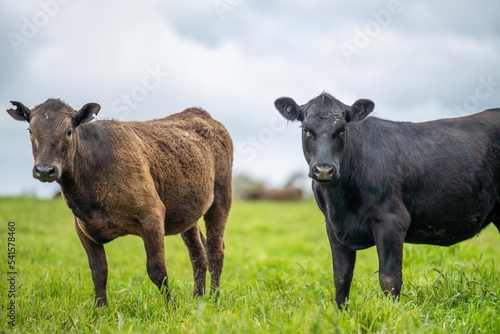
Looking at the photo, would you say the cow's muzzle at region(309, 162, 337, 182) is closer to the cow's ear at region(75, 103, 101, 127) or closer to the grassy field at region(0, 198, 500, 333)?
the grassy field at region(0, 198, 500, 333)

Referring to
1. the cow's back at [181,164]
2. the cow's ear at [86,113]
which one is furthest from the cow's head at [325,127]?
the cow's ear at [86,113]

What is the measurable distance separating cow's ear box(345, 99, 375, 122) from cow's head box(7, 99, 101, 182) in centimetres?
295

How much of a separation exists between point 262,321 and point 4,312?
3.35 metres

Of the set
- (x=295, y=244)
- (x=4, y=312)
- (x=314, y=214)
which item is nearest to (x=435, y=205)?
(x=4, y=312)

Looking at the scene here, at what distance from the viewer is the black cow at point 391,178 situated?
606cm

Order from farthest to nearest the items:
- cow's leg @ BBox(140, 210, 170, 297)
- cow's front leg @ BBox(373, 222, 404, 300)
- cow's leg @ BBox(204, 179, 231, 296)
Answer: cow's leg @ BBox(204, 179, 231, 296)
cow's leg @ BBox(140, 210, 170, 297)
cow's front leg @ BBox(373, 222, 404, 300)

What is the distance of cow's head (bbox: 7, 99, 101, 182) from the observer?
6141 mm

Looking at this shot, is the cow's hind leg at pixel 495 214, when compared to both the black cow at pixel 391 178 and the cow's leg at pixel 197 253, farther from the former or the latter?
the cow's leg at pixel 197 253

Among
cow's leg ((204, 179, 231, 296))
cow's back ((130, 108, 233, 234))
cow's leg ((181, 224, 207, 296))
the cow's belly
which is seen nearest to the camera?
the cow's belly

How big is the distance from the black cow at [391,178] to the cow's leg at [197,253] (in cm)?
269

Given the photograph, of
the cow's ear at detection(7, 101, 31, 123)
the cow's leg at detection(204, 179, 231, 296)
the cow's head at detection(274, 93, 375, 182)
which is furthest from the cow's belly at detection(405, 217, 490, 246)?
the cow's ear at detection(7, 101, 31, 123)

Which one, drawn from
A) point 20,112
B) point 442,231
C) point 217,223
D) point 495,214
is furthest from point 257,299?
point 20,112

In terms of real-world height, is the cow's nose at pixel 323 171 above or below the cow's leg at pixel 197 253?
above

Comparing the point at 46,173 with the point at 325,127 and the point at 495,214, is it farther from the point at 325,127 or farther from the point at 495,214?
the point at 495,214
